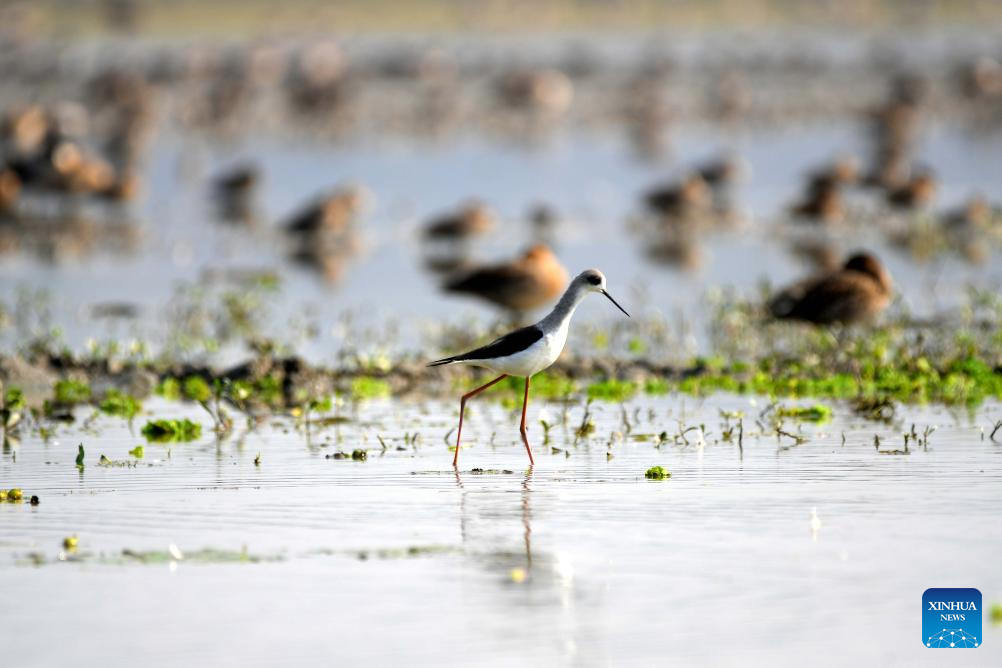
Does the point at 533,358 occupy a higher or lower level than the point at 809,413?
higher

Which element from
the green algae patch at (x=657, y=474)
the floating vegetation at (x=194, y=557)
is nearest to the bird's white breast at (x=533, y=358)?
the green algae patch at (x=657, y=474)

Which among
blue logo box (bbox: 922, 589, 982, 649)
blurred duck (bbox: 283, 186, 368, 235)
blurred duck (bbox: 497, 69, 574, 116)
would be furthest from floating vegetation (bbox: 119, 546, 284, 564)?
blurred duck (bbox: 497, 69, 574, 116)

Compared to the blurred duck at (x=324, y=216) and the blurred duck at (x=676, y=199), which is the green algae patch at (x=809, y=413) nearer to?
the blurred duck at (x=324, y=216)

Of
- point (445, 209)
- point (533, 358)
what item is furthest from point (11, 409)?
point (445, 209)

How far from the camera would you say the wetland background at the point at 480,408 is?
25.7 feet

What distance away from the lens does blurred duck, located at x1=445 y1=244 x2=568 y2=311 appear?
761 inches

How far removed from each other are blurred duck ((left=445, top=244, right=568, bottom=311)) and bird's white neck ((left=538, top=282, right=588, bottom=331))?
693 cm

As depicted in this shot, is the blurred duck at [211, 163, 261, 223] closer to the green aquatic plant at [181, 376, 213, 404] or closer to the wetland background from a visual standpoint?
the wetland background

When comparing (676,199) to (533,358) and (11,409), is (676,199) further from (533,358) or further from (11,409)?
(533,358)

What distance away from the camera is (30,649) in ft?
24.2

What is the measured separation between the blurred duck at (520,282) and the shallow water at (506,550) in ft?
21.9

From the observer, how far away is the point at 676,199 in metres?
31.3

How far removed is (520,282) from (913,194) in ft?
43.0

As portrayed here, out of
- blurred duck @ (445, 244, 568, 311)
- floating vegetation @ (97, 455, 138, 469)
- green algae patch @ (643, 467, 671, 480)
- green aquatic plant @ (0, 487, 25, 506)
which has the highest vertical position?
blurred duck @ (445, 244, 568, 311)
